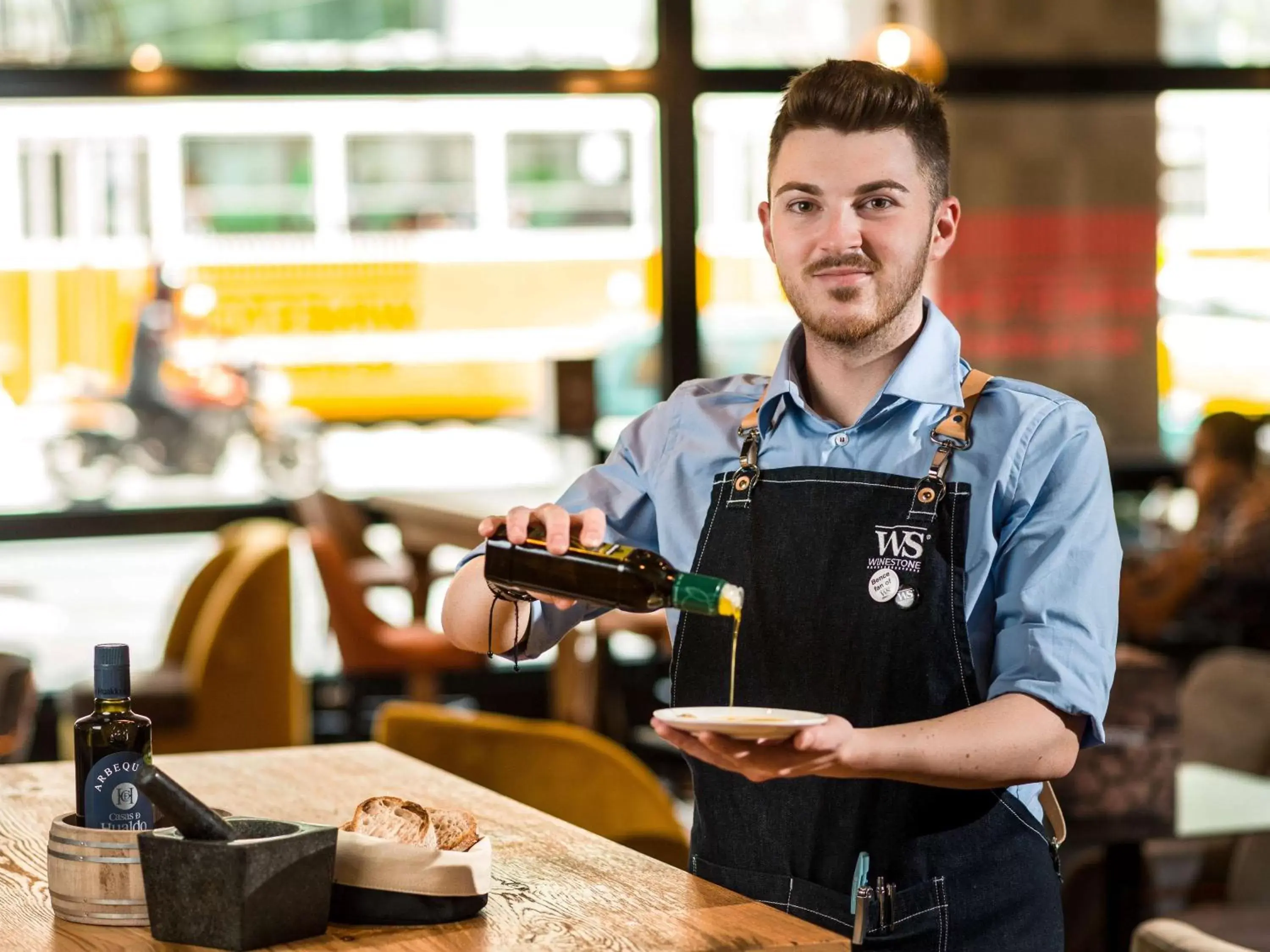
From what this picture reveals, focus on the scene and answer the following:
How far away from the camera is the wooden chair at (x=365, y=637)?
5523 mm

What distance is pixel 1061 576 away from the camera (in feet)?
5.70

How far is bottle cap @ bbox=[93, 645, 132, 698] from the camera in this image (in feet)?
5.04

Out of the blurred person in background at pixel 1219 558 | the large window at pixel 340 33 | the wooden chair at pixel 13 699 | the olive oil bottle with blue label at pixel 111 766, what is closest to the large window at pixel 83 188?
the large window at pixel 340 33

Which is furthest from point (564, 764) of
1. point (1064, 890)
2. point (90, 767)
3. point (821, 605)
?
point (90, 767)

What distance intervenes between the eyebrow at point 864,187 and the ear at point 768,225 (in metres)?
0.06

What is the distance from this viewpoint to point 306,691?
6.24 meters

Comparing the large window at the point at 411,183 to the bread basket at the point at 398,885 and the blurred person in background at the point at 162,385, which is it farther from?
the bread basket at the point at 398,885

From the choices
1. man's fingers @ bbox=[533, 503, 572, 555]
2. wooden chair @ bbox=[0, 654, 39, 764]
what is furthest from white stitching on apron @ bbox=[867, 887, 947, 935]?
wooden chair @ bbox=[0, 654, 39, 764]

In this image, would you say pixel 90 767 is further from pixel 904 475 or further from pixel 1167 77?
pixel 1167 77

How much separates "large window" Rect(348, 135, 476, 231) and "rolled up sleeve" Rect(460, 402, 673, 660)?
14.2 ft

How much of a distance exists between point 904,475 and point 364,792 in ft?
2.30

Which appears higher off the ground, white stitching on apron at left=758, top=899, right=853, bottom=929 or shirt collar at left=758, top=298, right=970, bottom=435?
shirt collar at left=758, top=298, right=970, bottom=435

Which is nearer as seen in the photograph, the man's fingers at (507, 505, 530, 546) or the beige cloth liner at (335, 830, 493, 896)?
the beige cloth liner at (335, 830, 493, 896)

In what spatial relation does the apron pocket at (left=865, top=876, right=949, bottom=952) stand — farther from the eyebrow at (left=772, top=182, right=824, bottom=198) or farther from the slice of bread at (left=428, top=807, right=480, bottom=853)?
the eyebrow at (left=772, top=182, right=824, bottom=198)
